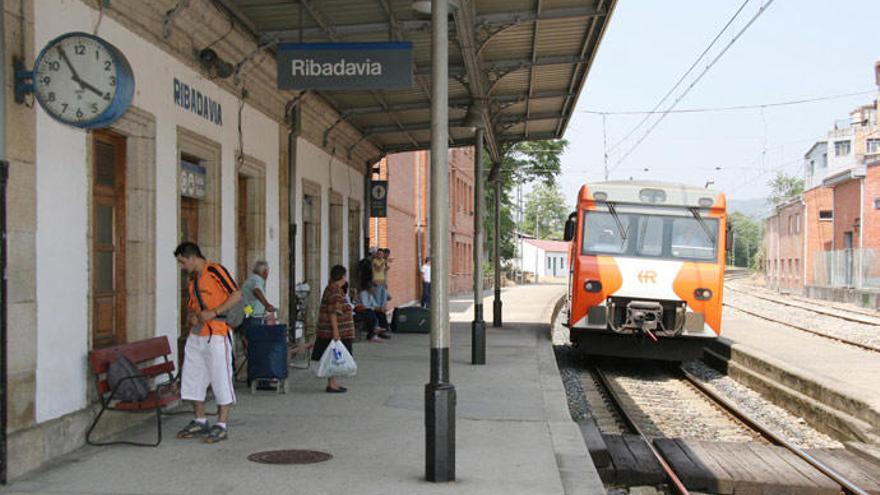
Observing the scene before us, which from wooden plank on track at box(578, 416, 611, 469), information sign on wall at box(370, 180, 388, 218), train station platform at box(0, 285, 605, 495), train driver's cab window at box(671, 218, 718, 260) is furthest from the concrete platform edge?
information sign on wall at box(370, 180, 388, 218)

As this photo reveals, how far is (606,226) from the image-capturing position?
15.7 meters

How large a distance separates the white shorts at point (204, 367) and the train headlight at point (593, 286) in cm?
822

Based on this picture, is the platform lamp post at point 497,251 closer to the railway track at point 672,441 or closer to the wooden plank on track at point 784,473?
the railway track at point 672,441

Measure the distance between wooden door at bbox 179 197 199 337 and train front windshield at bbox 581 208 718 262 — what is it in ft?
21.8

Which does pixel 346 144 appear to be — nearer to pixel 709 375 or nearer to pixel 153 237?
pixel 709 375

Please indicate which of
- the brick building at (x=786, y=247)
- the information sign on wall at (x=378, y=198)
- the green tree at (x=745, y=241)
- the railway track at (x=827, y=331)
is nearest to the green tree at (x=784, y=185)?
the green tree at (x=745, y=241)

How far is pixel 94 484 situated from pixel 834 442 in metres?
8.36

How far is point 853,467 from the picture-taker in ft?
29.0

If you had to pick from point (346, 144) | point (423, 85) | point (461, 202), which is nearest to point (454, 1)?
point (423, 85)

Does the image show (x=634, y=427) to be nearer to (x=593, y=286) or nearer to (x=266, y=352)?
(x=266, y=352)

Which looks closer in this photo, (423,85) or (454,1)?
(454,1)

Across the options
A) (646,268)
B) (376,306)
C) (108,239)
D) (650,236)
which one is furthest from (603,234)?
(108,239)

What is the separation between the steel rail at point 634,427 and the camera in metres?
8.14

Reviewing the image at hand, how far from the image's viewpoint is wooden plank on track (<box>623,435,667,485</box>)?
27.6ft
